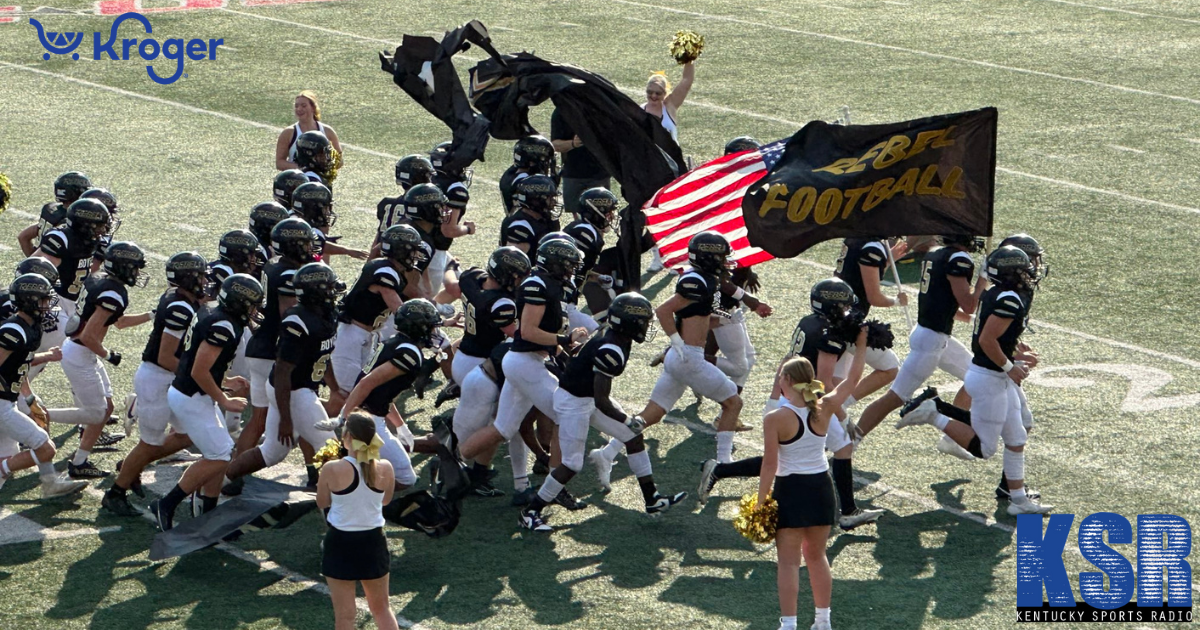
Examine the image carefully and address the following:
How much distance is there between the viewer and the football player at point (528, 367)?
1118 centimetres

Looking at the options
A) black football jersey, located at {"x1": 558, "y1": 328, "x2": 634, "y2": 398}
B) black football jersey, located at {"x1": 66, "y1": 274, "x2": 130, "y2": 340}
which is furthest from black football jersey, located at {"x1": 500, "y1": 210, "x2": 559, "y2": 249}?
black football jersey, located at {"x1": 66, "y1": 274, "x2": 130, "y2": 340}

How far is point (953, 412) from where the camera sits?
11.5 meters

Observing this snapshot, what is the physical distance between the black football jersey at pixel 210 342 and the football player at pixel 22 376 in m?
1.09

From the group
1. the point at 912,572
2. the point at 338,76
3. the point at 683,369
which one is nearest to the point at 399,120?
the point at 338,76

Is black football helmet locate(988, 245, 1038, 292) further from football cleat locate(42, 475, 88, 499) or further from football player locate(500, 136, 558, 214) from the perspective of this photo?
football cleat locate(42, 475, 88, 499)

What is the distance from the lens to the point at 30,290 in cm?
1091

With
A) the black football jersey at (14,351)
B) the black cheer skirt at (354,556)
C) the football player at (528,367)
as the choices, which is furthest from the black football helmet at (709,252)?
the black football jersey at (14,351)

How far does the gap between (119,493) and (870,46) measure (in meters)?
19.0

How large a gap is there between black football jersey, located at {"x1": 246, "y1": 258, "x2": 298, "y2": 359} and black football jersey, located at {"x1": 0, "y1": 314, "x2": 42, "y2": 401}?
1568 millimetres

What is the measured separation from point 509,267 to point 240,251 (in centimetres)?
226

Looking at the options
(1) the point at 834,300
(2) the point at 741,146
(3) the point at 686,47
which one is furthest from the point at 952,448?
(3) the point at 686,47

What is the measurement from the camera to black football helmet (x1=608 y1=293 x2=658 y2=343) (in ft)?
35.3

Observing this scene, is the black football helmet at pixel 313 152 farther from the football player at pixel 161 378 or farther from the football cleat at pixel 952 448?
the football cleat at pixel 952 448

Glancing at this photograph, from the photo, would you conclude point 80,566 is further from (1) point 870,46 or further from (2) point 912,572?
(1) point 870,46
